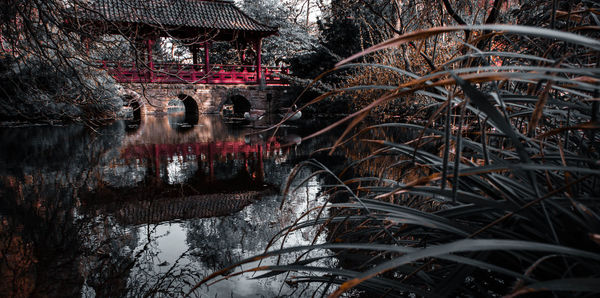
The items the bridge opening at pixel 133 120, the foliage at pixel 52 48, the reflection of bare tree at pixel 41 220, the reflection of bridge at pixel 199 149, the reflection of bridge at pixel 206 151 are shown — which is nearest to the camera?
the reflection of bare tree at pixel 41 220

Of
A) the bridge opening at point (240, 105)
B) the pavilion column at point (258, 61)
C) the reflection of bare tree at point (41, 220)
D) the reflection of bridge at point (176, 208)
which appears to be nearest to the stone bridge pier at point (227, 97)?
the pavilion column at point (258, 61)

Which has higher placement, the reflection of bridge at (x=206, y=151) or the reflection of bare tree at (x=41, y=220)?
the reflection of bare tree at (x=41, y=220)

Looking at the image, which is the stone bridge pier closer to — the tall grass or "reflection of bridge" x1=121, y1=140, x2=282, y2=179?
"reflection of bridge" x1=121, y1=140, x2=282, y2=179

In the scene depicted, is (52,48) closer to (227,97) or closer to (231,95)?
(231,95)

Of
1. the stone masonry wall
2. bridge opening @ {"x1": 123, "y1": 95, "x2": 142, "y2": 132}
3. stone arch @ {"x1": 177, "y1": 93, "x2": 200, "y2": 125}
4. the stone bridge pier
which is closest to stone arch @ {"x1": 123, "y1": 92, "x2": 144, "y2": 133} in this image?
bridge opening @ {"x1": 123, "y1": 95, "x2": 142, "y2": 132}

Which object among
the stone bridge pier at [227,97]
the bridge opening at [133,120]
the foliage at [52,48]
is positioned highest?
the foliage at [52,48]

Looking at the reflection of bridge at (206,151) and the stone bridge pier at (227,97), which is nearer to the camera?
the reflection of bridge at (206,151)

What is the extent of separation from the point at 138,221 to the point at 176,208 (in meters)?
0.41

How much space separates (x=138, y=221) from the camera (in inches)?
114

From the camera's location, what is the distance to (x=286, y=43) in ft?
69.8

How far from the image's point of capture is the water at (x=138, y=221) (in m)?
1.92

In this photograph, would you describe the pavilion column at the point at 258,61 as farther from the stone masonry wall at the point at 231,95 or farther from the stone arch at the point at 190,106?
the stone arch at the point at 190,106

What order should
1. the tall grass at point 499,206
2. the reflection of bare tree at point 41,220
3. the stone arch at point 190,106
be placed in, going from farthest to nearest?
the stone arch at point 190,106, the reflection of bare tree at point 41,220, the tall grass at point 499,206

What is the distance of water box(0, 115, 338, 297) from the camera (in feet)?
6.29
